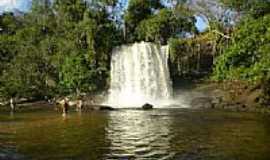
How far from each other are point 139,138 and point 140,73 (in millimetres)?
52783

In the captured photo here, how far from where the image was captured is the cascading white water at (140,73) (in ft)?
282

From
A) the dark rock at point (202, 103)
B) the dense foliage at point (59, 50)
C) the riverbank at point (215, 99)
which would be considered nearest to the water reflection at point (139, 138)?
the riverbank at point (215, 99)

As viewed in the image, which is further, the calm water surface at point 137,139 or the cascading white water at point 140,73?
the cascading white water at point 140,73

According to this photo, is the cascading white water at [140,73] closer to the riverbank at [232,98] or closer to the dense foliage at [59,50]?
the dense foliage at [59,50]

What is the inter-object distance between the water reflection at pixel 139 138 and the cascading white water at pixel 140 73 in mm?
36168

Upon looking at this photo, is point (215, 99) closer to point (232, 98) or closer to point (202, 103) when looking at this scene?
point (202, 103)

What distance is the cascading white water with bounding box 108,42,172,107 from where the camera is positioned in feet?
282

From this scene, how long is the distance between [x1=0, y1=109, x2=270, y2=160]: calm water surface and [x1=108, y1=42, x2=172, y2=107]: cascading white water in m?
36.7

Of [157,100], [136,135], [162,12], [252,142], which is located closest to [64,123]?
[136,135]

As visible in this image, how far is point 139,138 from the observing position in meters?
34.8

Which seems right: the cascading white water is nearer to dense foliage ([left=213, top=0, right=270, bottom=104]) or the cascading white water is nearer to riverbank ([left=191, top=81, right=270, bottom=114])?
riverbank ([left=191, top=81, right=270, bottom=114])

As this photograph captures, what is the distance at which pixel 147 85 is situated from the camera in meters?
86.5

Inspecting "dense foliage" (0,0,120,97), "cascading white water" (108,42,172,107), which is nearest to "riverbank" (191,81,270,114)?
"cascading white water" (108,42,172,107)

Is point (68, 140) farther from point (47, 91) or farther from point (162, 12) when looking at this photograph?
point (162, 12)
